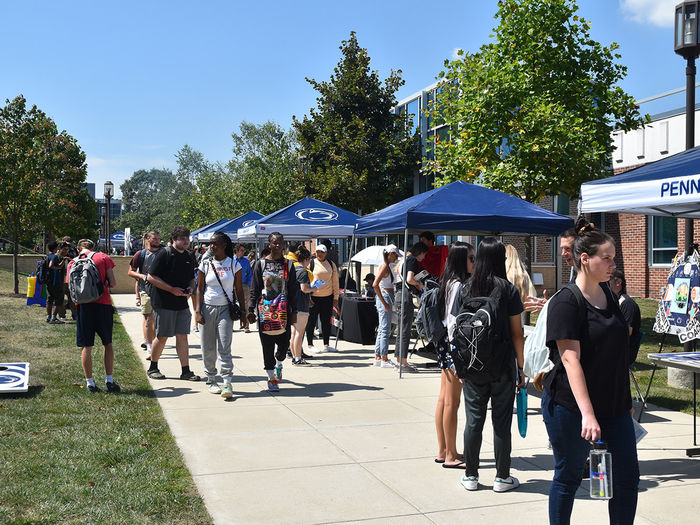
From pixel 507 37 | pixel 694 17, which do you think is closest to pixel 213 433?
pixel 694 17

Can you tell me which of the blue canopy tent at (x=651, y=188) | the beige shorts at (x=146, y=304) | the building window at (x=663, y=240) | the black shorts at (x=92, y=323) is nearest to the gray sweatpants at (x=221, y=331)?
the black shorts at (x=92, y=323)

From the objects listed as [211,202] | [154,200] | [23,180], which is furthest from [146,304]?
[154,200]

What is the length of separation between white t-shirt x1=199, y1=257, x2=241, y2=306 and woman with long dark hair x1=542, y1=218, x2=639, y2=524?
214 inches

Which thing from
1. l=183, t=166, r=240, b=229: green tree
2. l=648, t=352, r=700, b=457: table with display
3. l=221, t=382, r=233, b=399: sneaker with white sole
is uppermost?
l=183, t=166, r=240, b=229: green tree

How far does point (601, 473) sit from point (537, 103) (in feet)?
39.5

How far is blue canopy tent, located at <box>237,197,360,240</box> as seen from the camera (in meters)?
13.6

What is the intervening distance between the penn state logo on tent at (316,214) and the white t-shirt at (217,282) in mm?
5542

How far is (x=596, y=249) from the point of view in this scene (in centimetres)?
352

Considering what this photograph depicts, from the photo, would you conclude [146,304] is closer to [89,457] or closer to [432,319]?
[89,457]

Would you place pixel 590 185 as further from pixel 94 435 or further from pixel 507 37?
pixel 507 37

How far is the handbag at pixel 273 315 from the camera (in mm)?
8445

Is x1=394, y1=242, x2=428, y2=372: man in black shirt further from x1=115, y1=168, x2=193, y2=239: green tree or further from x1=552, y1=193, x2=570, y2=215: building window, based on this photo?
x1=115, y1=168, x2=193, y2=239: green tree

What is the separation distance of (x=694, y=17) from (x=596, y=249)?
7.62 m

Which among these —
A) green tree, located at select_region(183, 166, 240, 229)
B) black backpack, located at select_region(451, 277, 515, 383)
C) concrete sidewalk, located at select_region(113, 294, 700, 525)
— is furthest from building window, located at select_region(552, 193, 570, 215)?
green tree, located at select_region(183, 166, 240, 229)
